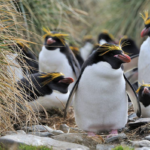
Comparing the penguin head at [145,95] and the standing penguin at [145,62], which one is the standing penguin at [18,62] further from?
the standing penguin at [145,62]

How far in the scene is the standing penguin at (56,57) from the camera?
5.27 meters

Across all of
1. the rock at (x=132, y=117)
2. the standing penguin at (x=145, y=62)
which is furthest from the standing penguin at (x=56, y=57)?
the rock at (x=132, y=117)

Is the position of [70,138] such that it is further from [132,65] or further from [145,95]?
[132,65]

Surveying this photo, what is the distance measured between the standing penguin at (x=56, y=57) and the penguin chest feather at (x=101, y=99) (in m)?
1.82

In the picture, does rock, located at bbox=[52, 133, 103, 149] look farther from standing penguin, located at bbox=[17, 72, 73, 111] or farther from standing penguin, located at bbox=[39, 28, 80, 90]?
standing penguin, located at bbox=[39, 28, 80, 90]

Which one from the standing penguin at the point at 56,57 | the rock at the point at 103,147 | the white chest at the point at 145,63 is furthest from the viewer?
the standing penguin at the point at 56,57

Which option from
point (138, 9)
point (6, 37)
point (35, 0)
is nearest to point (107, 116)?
point (6, 37)

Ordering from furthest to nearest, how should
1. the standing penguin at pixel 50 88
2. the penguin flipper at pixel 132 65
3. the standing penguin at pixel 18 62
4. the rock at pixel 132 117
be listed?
the penguin flipper at pixel 132 65
the standing penguin at pixel 50 88
the rock at pixel 132 117
the standing penguin at pixel 18 62

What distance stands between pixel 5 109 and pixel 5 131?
25 cm

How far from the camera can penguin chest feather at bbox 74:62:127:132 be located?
3328 millimetres

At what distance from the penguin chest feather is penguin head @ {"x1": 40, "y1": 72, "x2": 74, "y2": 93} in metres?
0.83

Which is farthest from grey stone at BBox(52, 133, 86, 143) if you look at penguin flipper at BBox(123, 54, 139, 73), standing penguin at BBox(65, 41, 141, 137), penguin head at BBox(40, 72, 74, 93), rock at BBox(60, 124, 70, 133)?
penguin flipper at BBox(123, 54, 139, 73)

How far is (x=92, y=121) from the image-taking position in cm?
349

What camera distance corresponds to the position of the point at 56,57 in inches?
209
